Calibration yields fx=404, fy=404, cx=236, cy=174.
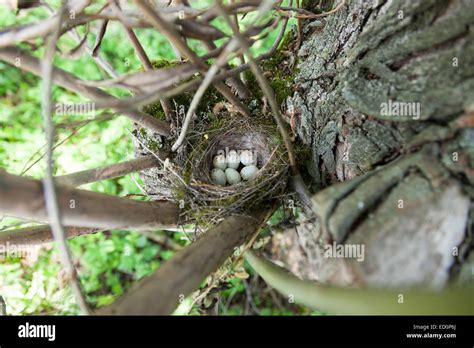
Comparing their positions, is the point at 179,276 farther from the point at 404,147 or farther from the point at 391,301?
the point at 404,147

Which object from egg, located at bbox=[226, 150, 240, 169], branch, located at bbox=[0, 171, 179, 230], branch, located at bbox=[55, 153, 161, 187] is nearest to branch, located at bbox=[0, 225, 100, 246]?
branch, located at bbox=[55, 153, 161, 187]

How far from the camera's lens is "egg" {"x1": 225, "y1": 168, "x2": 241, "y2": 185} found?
1.44 metres

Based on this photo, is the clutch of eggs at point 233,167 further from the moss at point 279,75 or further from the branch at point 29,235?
the branch at point 29,235

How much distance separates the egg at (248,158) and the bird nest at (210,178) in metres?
0.04

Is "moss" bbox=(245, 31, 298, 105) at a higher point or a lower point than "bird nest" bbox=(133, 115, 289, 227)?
higher

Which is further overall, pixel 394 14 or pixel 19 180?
pixel 394 14

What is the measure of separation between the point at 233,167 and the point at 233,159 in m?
0.04

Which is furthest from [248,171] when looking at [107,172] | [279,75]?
[107,172]

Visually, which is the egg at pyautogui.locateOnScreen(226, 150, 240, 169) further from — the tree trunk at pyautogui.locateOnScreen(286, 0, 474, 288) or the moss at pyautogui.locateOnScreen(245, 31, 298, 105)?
the tree trunk at pyautogui.locateOnScreen(286, 0, 474, 288)

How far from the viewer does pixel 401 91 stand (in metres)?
0.88

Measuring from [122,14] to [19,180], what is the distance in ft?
1.27

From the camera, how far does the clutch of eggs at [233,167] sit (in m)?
1.43

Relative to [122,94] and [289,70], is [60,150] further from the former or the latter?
[289,70]
